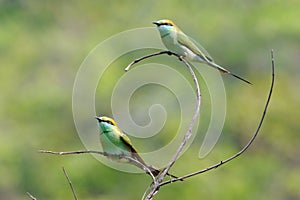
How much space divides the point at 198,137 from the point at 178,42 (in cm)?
704

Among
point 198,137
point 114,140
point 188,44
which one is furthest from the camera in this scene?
point 198,137

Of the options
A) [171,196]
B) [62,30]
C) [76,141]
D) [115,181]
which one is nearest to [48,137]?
[76,141]

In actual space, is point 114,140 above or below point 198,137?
below

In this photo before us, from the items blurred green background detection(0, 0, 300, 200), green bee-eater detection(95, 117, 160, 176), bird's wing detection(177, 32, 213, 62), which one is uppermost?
blurred green background detection(0, 0, 300, 200)

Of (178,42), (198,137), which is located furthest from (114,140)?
(198,137)

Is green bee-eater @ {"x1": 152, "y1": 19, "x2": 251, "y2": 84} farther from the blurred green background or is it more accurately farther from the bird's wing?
the blurred green background

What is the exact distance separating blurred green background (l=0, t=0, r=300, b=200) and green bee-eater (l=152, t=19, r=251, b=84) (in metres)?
5.57

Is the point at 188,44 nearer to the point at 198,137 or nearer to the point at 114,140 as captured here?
the point at 114,140

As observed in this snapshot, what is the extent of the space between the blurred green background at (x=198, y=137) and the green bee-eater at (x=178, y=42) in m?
5.57

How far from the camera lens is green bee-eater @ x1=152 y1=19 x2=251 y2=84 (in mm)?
2283

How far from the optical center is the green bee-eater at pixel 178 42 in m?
2.28

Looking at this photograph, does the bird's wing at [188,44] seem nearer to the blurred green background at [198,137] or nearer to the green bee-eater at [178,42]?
the green bee-eater at [178,42]

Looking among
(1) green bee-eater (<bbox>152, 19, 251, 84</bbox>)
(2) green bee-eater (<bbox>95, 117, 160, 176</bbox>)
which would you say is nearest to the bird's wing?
(1) green bee-eater (<bbox>152, 19, 251, 84</bbox>)

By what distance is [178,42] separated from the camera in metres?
2.32
